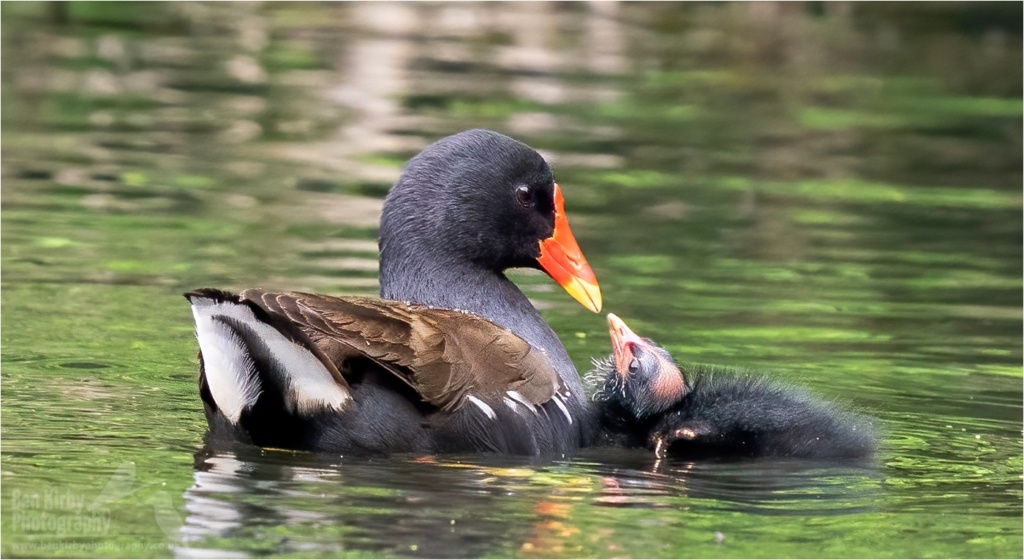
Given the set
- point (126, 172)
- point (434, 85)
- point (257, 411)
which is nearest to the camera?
point (257, 411)

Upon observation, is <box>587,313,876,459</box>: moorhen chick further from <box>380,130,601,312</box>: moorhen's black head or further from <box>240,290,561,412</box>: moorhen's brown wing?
<box>380,130,601,312</box>: moorhen's black head

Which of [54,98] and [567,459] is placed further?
[54,98]

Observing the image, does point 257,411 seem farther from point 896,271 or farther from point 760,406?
point 896,271

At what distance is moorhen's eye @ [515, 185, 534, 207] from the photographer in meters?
7.73

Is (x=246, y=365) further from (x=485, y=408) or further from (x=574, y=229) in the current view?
(x=574, y=229)

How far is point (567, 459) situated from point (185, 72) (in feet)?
46.4

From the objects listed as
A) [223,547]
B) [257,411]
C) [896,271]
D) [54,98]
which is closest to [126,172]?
[54,98]

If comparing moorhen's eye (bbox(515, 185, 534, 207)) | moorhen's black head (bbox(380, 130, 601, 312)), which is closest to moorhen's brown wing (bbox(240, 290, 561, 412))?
moorhen's black head (bbox(380, 130, 601, 312))

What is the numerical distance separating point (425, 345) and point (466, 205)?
3.95 feet

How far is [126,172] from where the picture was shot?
13.8 m

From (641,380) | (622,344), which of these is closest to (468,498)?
(641,380)

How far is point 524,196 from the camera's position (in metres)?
7.77

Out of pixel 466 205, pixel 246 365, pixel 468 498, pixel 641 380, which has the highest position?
pixel 466 205

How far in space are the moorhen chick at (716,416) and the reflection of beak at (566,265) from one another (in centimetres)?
60
